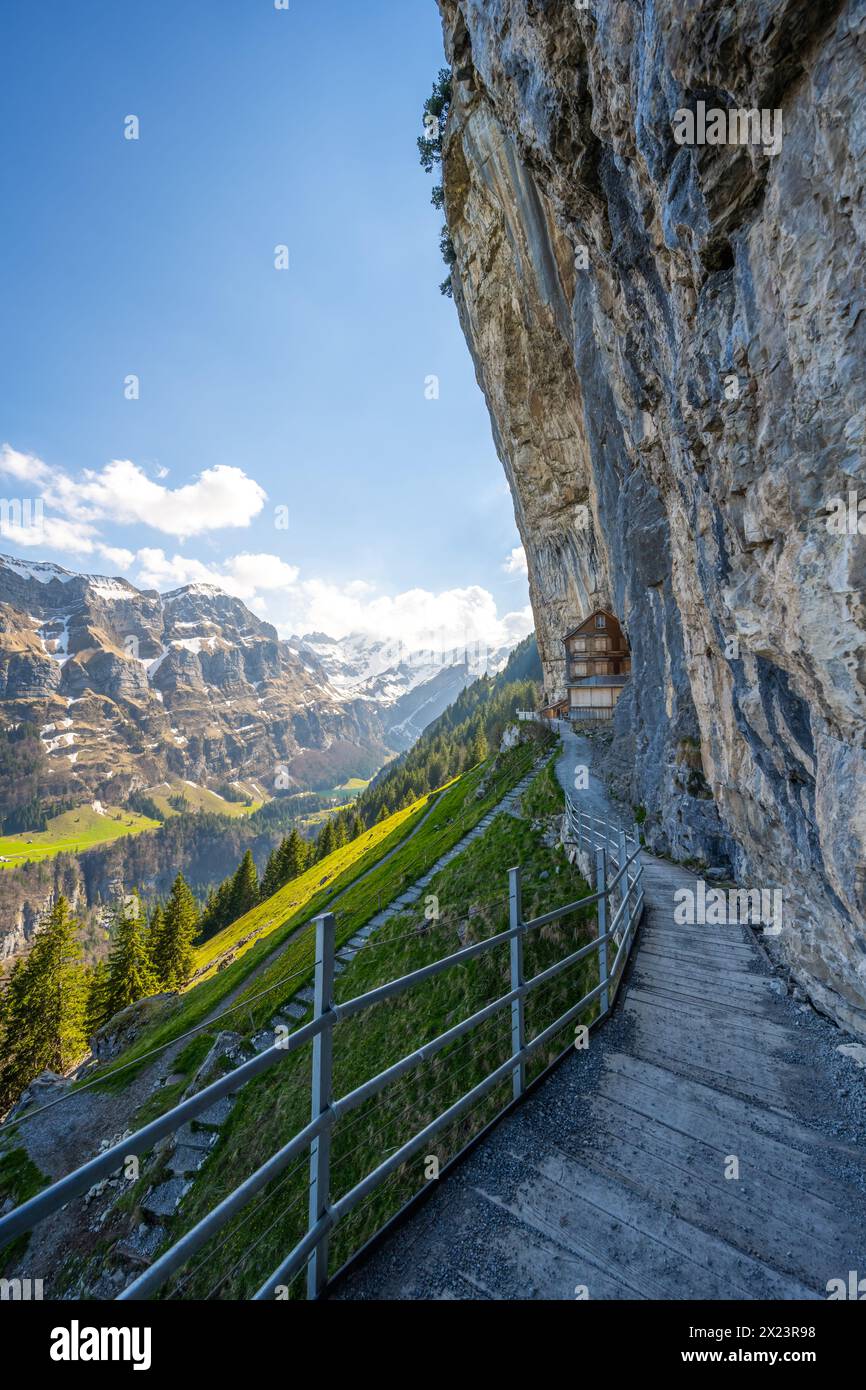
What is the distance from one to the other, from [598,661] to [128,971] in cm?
4092

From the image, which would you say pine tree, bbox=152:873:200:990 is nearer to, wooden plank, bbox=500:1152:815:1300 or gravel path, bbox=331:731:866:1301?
gravel path, bbox=331:731:866:1301

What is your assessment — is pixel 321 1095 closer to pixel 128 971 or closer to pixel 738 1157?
pixel 738 1157

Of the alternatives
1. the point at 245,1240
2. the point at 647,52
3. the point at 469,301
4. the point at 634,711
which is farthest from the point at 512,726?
the point at 647,52

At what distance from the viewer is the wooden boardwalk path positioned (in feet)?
12.9

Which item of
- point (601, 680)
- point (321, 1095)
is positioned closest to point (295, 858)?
point (601, 680)

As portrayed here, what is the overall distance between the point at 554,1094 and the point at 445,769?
302ft

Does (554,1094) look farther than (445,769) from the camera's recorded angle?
No

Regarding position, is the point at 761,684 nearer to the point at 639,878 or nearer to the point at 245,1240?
the point at 639,878

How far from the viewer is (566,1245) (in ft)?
13.7

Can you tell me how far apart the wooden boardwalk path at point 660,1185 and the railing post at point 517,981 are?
28 cm

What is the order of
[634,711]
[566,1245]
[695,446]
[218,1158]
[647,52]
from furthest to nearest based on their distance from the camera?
[634,711] < [218,1158] < [695,446] < [647,52] < [566,1245]

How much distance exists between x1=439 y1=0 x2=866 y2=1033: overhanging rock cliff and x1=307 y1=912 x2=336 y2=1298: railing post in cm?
545

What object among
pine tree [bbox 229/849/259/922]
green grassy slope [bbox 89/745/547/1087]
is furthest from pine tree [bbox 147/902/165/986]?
pine tree [bbox 229/849/259/922]

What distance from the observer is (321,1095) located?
3781mm
